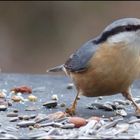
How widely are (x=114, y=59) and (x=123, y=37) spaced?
0.20 metres

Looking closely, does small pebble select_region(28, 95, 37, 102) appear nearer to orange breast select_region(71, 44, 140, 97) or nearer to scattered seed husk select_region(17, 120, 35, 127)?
orange breast select_region(71, 44, 140, 97)

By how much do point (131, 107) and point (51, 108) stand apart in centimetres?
78

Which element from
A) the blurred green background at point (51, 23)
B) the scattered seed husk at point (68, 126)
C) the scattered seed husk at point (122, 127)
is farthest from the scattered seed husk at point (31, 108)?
the blurred green background at point (51, 23)

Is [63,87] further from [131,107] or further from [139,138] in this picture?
[139,138]

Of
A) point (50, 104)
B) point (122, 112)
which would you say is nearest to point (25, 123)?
point (50, 104)

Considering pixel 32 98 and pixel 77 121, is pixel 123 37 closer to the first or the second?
pixel 77 121

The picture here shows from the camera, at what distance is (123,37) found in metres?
5.91

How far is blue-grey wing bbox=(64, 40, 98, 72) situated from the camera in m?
6.10

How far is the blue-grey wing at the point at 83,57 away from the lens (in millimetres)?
6098

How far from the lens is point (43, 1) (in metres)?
15.0

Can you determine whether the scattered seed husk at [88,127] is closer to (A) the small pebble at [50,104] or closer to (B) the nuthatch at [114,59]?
(B) the nuthatch at [114,59]

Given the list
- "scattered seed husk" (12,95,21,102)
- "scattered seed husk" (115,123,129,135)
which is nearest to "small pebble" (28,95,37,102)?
"scattered seed husk" (12,95,21,102)

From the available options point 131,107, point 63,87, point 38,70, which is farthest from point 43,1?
point 131,107

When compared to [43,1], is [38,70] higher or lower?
lower
